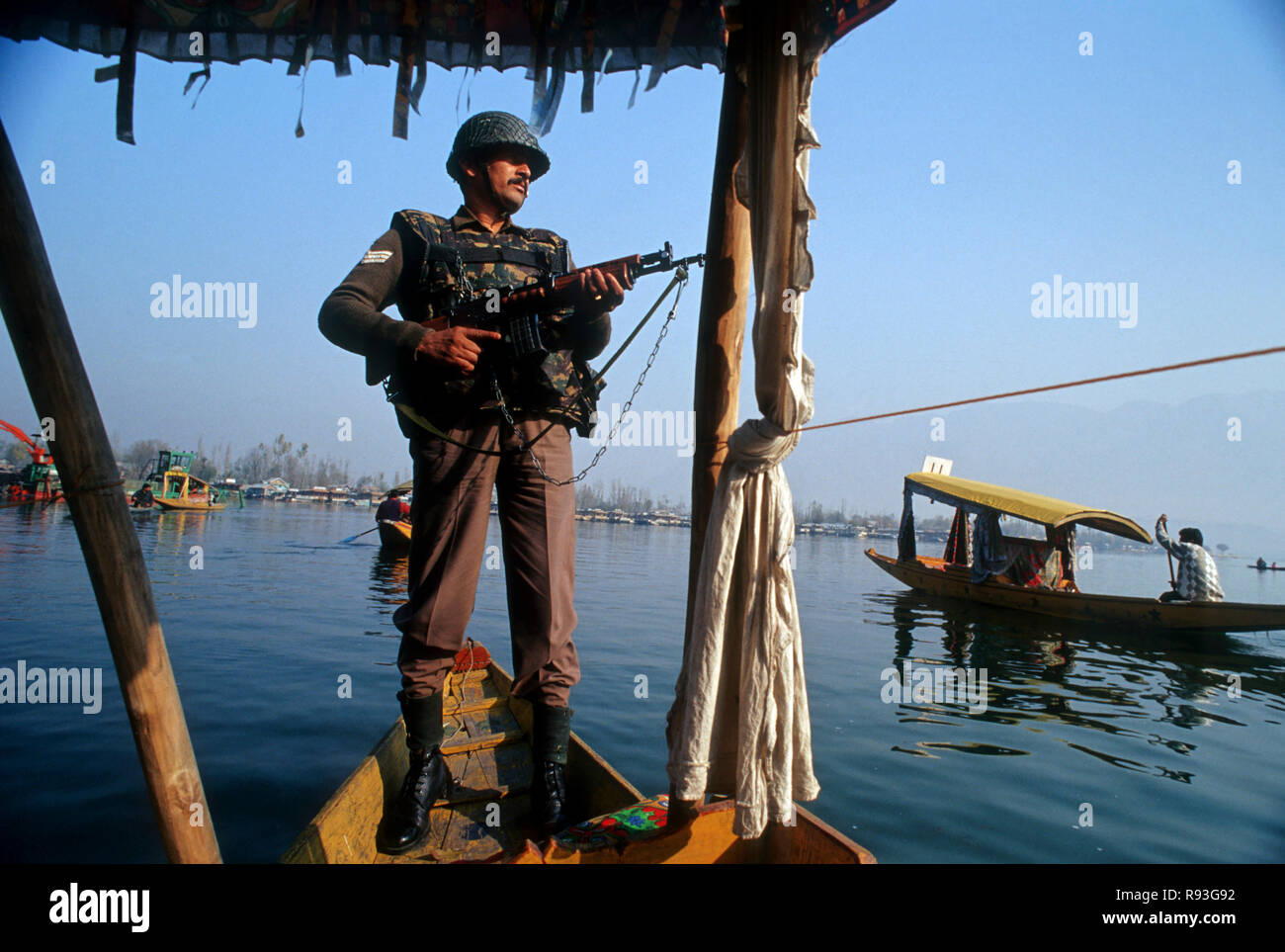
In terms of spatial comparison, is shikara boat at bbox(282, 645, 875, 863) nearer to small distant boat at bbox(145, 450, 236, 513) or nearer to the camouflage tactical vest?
the camouflage tactical vest

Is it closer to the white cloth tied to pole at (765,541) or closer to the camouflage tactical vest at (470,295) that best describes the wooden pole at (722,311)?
the white cloth tied to pole at (765,541)

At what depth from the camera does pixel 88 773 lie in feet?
18.6

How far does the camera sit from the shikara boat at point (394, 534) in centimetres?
2830

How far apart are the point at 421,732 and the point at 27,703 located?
8.52m

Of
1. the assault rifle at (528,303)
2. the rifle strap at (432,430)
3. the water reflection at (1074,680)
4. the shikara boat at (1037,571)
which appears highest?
the assault rifle at (528,303)

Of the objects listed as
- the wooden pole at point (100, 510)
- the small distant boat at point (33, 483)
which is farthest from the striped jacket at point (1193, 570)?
the small distant boat at point (33, 483)

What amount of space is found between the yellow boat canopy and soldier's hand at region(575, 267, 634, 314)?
1748 centimetres

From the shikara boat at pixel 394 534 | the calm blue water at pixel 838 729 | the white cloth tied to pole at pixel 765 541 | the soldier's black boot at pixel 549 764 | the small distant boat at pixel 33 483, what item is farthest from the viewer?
the small distant boat at pixel 33 483

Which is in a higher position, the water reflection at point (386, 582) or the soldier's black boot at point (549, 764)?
the soldier's black boot at point (549, 764)

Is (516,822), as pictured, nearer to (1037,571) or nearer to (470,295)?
(470,295)

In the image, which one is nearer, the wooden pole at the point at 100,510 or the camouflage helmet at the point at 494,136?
the wooden pole at the point at 100,510

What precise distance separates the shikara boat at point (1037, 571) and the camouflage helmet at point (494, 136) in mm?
17649

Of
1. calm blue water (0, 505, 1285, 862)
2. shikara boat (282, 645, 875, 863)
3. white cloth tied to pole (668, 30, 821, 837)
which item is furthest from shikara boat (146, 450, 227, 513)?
white cloth tied to pole (668, 30, 821, 837)

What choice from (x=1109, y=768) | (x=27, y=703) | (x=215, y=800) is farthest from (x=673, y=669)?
(x=27, y=703)
